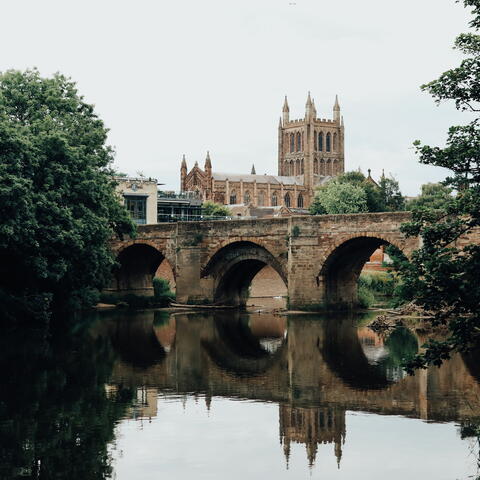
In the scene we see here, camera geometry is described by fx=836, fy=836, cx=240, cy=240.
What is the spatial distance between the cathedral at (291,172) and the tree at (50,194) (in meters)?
99.4

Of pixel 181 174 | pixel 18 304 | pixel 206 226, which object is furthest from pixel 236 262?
pixel 181 174

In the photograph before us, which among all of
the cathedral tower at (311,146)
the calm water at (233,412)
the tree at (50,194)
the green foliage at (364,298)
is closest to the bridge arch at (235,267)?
the green foliage at (364,298)

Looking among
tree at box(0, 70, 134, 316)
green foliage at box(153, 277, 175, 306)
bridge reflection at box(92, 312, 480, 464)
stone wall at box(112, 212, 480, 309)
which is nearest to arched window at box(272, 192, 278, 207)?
green foliage at box(153, 277, 175, 306)

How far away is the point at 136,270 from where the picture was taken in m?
56.8

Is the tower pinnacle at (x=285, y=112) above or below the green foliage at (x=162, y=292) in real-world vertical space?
above

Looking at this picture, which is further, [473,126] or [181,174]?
[181,174]

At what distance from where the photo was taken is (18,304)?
1364 inches

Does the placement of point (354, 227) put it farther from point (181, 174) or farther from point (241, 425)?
point (181, 174)

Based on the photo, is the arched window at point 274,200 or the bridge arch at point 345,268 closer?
the bridge arch at point 345,268

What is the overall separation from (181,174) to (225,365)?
421 ft

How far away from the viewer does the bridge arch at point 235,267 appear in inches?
1864

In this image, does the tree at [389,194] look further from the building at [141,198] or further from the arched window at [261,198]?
the arched window at [261,198]

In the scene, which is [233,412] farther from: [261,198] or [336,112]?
[336,112]

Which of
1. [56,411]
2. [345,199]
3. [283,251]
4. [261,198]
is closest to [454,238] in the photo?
[56,411]
